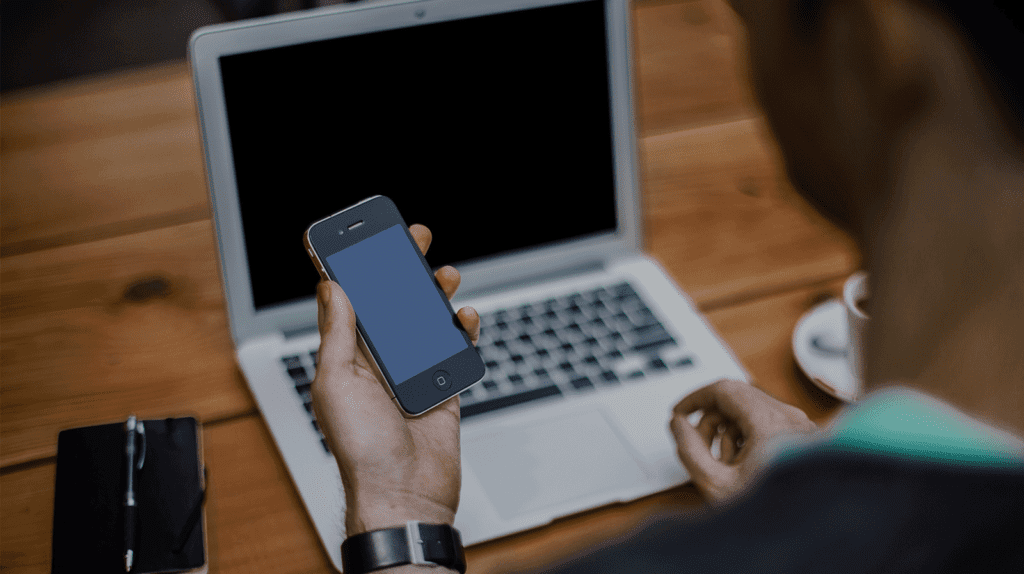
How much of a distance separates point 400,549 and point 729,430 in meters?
0.33

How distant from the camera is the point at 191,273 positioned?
1030mm

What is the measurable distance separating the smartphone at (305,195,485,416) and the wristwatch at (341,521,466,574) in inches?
4.5

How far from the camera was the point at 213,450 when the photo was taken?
830mm

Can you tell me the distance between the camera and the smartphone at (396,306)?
762mm

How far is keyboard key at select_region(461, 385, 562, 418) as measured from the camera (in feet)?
2.79

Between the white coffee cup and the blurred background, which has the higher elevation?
the white coffee cup

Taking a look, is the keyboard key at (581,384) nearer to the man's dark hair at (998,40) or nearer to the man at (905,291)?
the man at (905,291)

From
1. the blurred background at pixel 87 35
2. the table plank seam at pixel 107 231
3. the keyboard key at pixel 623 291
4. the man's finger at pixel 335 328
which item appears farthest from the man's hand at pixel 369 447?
the blurred background at pixel 87 35

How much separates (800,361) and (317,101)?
0.55m

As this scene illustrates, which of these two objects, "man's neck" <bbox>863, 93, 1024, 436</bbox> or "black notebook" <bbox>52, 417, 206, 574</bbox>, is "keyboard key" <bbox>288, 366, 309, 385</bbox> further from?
"man's neck" <bbox>863, 93, 1024, 436</bbox>

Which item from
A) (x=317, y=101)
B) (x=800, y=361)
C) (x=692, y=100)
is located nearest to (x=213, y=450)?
(x=317, y=101)

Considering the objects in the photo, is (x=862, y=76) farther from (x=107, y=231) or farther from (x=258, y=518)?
(x=107, y=231)

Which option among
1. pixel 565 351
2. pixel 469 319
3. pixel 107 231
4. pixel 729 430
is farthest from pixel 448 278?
pixel 107 231

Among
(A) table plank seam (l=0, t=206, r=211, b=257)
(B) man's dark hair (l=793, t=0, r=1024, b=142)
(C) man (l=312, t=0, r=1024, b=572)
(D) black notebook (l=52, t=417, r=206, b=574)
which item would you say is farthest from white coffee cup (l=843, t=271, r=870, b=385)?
(A) table plank seam (l=0, t=206, r=211, b=257)
